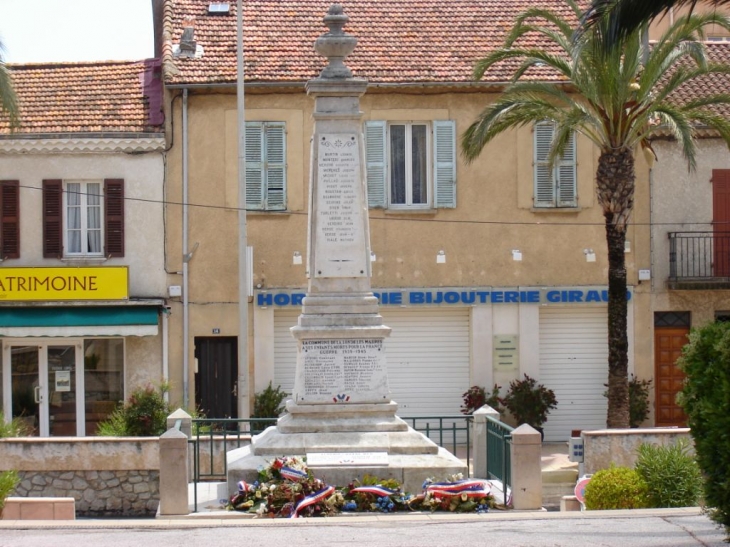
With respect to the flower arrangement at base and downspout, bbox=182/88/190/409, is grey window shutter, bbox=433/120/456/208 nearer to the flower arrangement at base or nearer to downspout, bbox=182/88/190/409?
downspout, bbox=182/88/190/409

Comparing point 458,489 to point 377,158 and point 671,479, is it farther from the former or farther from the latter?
point 377,158

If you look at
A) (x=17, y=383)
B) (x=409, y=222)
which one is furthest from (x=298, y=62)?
(x=17, y=383)

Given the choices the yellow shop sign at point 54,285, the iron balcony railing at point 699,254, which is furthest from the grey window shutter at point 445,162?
the yellow shop sign at point 54,285

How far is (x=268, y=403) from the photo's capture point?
2580 centimetres

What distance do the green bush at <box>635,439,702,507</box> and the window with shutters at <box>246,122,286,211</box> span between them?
529 inches

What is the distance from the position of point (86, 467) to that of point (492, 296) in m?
11.2

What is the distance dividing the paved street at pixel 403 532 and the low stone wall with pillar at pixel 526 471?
0.75 m

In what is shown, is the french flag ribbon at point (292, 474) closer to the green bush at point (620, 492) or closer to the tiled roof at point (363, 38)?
the green bush at point (620, 492)

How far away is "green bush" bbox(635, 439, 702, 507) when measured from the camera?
14250mm

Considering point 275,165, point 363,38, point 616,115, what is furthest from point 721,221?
point 275,165

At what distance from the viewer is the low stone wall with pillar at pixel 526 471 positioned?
14.3 metres

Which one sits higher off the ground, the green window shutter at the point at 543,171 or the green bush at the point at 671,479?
the green window shutter at the point at 543,171

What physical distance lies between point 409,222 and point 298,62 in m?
4.05

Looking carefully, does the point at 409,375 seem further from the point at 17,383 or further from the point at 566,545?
the point at 566,545
